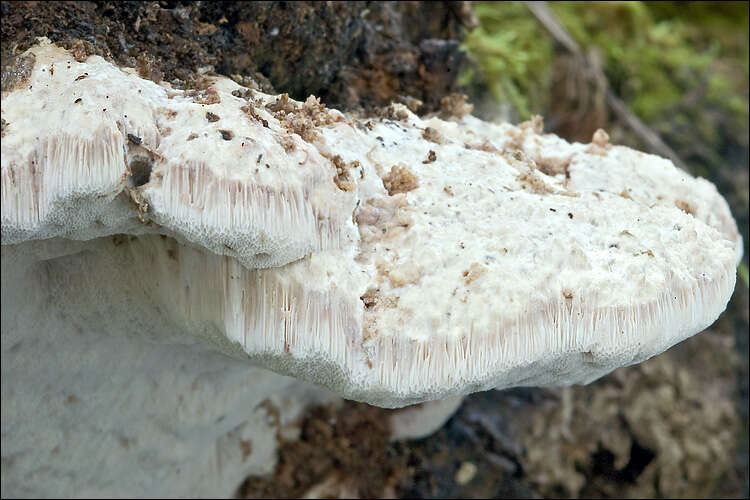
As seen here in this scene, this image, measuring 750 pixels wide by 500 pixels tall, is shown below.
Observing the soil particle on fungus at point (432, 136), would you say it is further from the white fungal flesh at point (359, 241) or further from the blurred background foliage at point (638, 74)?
the blurred background foliage at point (638, 74)

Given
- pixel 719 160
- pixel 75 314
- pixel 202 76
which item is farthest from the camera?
pixel 719 160

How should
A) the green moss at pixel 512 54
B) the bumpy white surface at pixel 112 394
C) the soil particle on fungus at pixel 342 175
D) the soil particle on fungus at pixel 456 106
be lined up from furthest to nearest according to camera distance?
the green moss at pixel 512 54
the soil particle on fungus at pixel 456 106
the bumpy white surface at pixel 112 394
the soil particle on fungus at pixel 342 175

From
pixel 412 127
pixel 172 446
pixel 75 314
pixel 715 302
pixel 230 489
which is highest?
pixel 412 127

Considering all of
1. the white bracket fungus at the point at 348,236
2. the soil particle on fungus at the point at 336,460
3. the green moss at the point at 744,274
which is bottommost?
the soil particle on fungus at the point at 336,460

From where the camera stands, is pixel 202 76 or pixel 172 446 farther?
pixel 172 446

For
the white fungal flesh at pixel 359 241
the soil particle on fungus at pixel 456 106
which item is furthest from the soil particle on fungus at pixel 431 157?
the soil particle on fungus at pixel 456 106

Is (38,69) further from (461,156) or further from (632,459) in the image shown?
(632,459)

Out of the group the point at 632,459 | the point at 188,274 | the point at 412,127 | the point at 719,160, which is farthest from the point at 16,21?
the point at 719,160

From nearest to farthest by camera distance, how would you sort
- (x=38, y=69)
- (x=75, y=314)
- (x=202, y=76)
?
(x=38, y=69) < (x=202, y=76) < (x=75, y=314)

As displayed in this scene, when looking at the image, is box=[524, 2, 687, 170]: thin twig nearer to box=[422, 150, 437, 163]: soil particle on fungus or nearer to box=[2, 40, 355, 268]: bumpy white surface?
box=[422, 150, 437, 163]: soil particle on fungus
